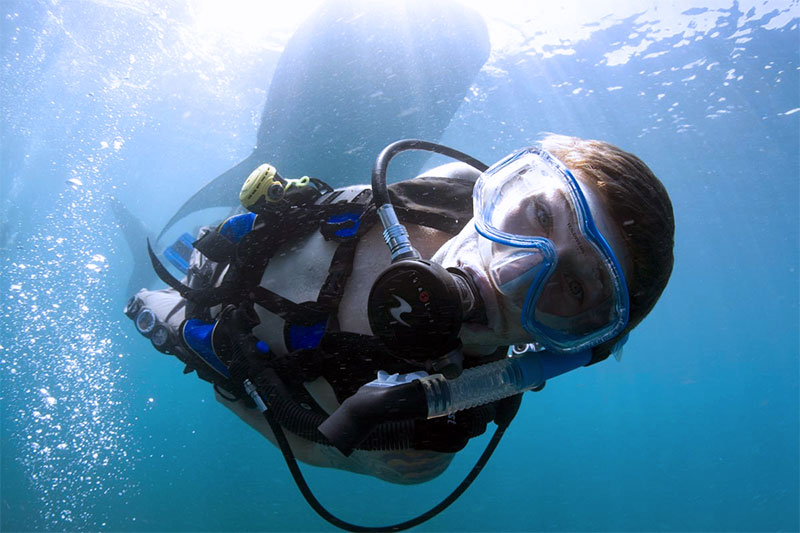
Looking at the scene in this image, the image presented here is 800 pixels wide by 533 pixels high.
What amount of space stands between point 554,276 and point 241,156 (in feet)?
84.3

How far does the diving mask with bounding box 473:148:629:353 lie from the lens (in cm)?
126

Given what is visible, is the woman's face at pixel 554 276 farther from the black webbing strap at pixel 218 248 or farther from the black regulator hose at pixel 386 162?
the black webbing strap at pixel 218 248

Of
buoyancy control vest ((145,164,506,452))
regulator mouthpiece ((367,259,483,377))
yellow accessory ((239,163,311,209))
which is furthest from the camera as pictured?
yellow accessory ((239,163,311,209))

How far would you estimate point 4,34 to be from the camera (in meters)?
13.0

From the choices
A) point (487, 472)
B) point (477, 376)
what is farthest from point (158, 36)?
point (487, 472)

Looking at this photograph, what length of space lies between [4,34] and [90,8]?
348 cm

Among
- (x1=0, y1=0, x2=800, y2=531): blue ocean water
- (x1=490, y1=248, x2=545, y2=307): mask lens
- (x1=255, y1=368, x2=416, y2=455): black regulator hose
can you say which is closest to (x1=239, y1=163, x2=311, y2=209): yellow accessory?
(x1=255, y1=368, x2=416, y2=455): black regulator hose

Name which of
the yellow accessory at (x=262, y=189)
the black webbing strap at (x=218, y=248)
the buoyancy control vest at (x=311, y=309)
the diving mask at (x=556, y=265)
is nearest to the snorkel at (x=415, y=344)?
the diving mask at (x=556, y=265)

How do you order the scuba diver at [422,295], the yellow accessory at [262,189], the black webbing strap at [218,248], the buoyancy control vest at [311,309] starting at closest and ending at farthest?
the scuba diver at [422,295] < the buoyancy control vest at [311,309] < the yellow accessory at [262,189] < the black webbing strap at [218,248]

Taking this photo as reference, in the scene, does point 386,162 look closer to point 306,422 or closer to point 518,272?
point 518,272

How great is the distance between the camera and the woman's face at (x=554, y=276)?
127 centimetres

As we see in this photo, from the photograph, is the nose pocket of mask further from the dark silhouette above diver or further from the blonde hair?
the blonde hair

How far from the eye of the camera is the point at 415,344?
1143 millimetres

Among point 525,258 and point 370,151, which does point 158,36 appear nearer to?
point 370,151
